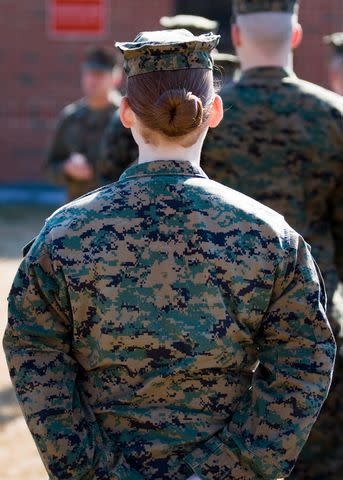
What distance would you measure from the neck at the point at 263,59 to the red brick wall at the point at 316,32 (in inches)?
473

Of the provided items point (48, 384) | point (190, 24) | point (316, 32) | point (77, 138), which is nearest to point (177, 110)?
point (48, 384)

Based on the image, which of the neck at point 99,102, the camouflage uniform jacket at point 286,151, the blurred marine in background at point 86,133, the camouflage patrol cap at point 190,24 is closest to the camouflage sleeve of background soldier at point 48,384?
the camouflage uniform jacket at point 286,151

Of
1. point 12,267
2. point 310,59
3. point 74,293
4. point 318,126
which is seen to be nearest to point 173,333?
point 74,293

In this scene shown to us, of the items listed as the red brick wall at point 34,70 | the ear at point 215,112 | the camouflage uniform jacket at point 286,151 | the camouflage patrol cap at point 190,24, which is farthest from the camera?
the red brick wall at point 34,70

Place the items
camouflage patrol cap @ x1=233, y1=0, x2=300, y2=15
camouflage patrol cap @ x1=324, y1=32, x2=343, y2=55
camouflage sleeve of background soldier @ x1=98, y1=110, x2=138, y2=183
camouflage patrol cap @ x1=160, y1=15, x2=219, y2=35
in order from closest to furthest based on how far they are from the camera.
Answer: camouflage patrol cap @ x1=233, y1=0, x2=300, y2=15, camouflage sleeve of background soldier @ x1=98, y1=110, x2=138, y2=183, camouflage patrol cap @ x1=160, y1=15, x2=219, y2=35, camouflage patrol cap @ x1=324, y1=32, x2=343, y2=55

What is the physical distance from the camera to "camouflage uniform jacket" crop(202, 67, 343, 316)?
409cm

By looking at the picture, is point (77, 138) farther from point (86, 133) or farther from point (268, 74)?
point (268, 74)

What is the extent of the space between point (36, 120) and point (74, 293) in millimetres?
14255

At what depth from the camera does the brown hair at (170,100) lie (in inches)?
98.1

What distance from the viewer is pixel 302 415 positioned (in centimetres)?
253

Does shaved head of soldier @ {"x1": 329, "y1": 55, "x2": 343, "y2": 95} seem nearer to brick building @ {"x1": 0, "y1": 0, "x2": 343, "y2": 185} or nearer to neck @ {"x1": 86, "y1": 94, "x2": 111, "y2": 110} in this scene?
neck @ {"x1": 86, "y1": 94, "x2": 111, "y2": 110}

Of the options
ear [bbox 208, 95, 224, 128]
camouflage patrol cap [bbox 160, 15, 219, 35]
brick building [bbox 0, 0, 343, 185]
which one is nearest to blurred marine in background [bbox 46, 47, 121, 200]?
camouflage patrol cap [bbox 160, 15, 219, 35]

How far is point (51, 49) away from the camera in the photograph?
16.4 meters

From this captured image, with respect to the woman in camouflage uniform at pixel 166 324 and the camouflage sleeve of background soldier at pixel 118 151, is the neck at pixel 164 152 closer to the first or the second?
the woman in camouflage uniform at pixel 166 324
